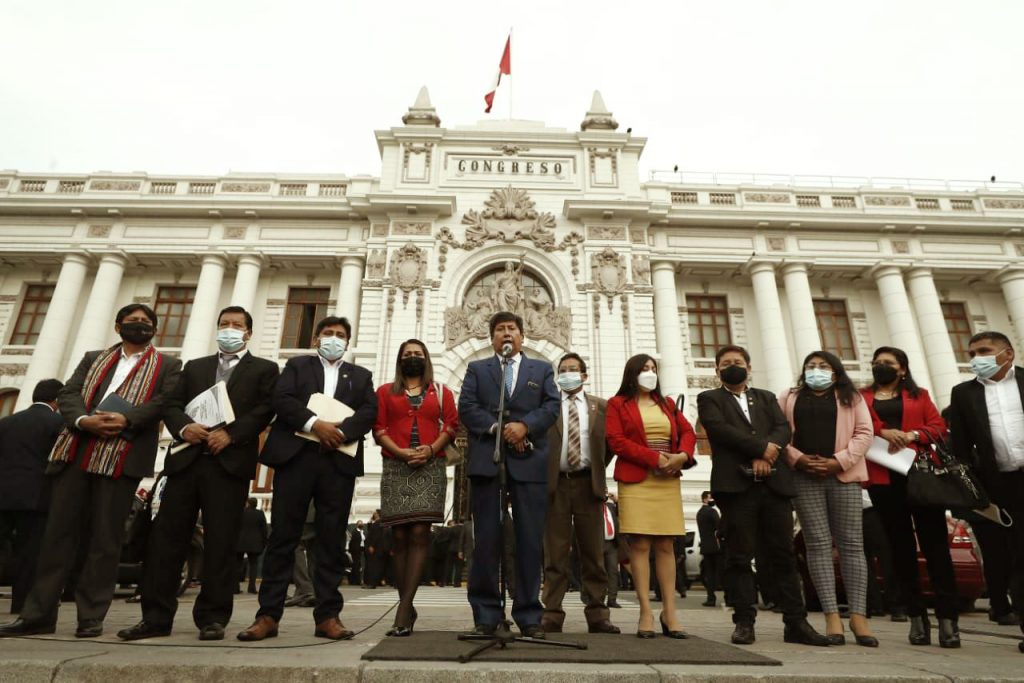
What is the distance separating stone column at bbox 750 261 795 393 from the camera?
60.5ft

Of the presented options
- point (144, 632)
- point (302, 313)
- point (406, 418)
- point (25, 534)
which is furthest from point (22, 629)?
point (302, 313)

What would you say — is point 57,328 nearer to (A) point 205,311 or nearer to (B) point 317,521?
(A) point 205,311

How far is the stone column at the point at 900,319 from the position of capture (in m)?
18.6

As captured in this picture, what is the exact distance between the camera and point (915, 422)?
484cm

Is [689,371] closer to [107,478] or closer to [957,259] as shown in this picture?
[957,259]

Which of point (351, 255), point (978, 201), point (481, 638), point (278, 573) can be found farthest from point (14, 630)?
point (978, 201)

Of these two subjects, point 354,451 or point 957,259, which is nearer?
point 354,451

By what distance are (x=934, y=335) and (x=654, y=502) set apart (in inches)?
771

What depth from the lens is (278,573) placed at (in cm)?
398

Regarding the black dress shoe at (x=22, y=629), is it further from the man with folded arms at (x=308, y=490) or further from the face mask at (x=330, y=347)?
the face mask at (x=330, y=347)

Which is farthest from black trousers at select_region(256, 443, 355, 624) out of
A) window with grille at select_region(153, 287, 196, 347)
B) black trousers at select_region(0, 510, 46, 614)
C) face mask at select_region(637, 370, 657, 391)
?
window with grille at select_region(153, 287, 196, 347)

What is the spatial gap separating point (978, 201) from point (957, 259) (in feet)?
8.64

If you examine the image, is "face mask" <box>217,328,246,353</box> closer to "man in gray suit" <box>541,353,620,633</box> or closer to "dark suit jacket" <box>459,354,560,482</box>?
"dark suit jacket" <box>459,354,560,482</box>

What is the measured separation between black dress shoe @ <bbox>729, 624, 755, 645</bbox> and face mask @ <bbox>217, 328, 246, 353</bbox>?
4162 mm
